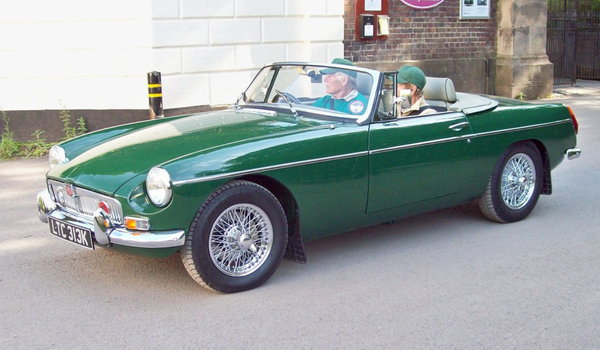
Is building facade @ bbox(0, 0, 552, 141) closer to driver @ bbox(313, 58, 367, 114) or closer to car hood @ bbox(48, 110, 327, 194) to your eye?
car hood @ bbox(48, 110, 327, 194)

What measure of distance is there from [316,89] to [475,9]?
9814mm

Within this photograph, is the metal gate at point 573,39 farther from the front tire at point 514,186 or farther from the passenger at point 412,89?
the passenger at point 412,89

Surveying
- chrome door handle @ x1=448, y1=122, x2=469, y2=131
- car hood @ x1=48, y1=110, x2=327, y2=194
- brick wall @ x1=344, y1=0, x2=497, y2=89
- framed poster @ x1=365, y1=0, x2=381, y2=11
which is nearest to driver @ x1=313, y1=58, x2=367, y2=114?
car hood @ x1=48, y1=110, x2=327, y2=194

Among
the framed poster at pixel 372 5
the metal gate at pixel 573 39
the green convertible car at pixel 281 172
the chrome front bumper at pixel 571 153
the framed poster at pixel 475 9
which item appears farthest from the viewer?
the metal gate at pixel 573 39

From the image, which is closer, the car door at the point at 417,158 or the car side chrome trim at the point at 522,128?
the car door at the point at 417,158

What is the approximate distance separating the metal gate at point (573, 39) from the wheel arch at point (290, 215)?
13890 mm

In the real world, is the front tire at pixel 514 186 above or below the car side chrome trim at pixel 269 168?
below

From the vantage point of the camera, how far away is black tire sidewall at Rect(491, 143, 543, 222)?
20.8 ft

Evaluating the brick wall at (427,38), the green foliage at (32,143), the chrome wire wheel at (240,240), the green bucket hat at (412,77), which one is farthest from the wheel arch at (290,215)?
the brick wall at (427,38)

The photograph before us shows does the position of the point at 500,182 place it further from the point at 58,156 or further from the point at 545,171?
the point at 58,156

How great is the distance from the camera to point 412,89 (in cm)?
631

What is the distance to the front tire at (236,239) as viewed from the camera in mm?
4625

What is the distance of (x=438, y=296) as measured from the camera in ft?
15.7

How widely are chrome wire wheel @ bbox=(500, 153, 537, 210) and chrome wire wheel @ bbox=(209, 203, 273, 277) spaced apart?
249 centimetres
